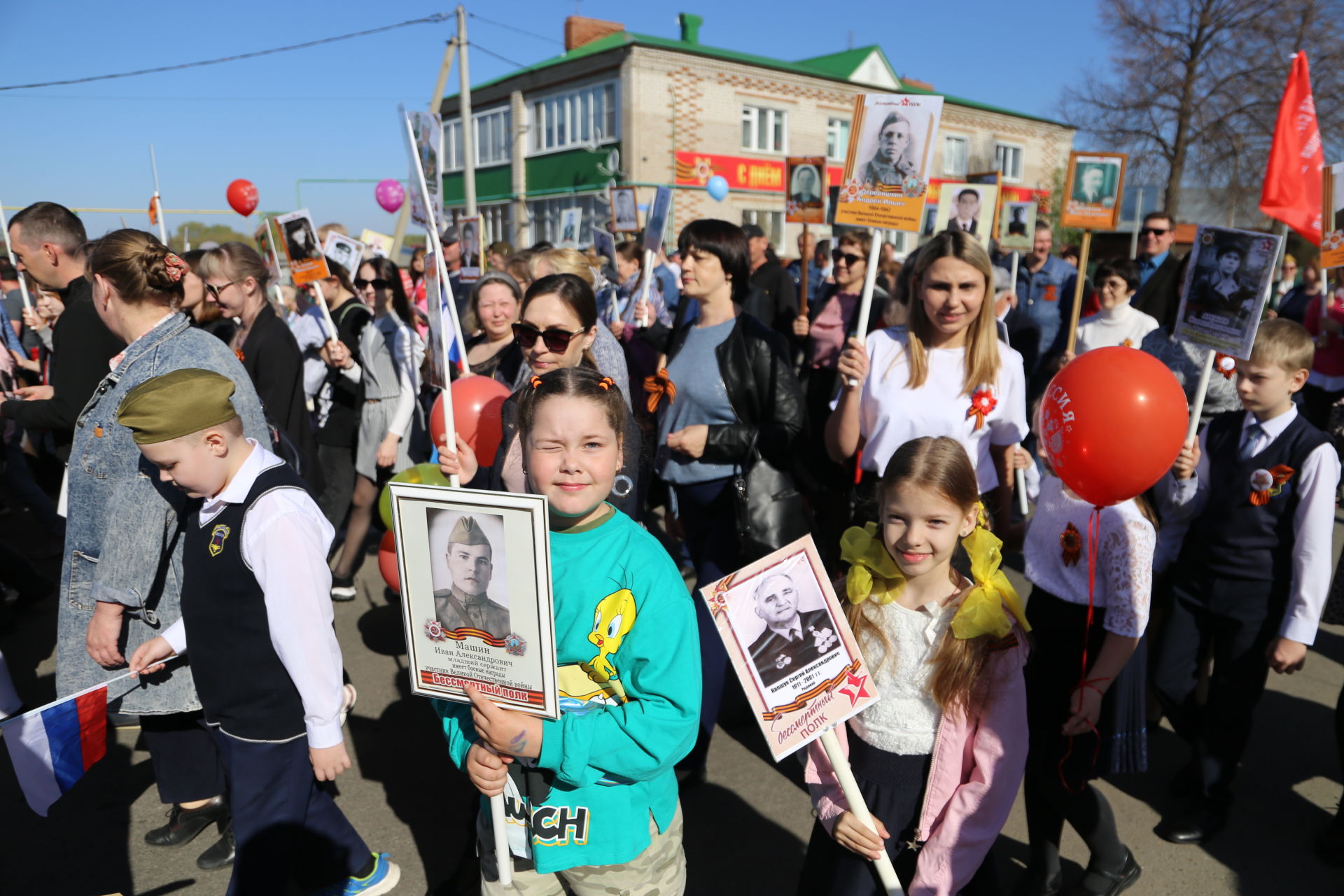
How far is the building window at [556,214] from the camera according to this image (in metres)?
29.2

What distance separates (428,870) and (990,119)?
40169 mm

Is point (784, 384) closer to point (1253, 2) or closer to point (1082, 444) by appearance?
point (1082, 444)

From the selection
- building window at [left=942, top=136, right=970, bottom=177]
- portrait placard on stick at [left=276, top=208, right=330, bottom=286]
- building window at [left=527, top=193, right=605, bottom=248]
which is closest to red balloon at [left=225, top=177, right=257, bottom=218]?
portrait placard on stick at [left=276, top=208, right=330, bottom=286]

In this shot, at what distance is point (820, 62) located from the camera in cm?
3544

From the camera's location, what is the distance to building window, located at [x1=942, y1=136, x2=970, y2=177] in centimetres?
3594

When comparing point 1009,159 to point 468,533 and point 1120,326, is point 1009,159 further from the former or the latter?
point 468,533

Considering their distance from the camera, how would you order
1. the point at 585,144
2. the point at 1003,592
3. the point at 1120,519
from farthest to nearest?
1. the point at 585,144
2. the point at 1120,519
3. the point at 1003,592

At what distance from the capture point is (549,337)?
3029mm

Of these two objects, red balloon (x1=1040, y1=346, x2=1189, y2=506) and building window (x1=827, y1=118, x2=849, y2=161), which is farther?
building window (x1=827, y1=118, x2=849, y2=161)

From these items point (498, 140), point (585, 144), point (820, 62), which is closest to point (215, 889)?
point (585, 144)

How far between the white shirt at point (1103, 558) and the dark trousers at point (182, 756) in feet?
9.57

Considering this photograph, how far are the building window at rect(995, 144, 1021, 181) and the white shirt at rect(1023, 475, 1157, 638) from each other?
39.1 meters

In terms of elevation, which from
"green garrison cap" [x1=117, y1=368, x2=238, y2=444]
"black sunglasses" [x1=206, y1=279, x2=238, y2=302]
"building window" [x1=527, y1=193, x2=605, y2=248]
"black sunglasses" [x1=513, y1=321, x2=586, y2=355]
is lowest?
"green garrison cap" [x1=117, y1=368, x2=238, y2=444]

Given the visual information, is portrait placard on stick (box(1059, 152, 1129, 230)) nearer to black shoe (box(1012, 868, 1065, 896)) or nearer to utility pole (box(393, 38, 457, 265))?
black shoe (box(1012, 868, 1065, 896))
